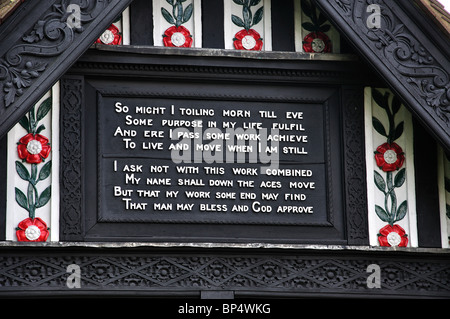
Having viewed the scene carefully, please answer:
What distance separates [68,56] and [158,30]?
1.12 m

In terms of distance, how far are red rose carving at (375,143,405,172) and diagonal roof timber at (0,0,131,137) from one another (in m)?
2.85

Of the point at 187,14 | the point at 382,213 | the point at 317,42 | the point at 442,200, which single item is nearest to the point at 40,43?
the point at 187,14

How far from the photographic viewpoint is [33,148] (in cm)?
958

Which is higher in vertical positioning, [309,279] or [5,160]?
[5,160]

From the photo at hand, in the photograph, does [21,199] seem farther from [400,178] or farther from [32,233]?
[400,178]

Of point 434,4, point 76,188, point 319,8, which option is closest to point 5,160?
point 76,188

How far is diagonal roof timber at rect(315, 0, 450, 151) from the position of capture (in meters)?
9.64

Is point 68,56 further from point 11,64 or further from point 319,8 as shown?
point 319,8

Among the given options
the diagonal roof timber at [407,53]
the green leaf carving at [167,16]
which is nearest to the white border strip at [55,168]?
the green leaf carving at [167,16]

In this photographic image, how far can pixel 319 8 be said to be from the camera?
9812 mm

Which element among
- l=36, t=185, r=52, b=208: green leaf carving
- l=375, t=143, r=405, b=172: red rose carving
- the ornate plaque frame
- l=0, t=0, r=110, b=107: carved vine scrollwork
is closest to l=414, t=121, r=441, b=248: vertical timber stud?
l=375, t=143, r=405, b=172: red rose carving

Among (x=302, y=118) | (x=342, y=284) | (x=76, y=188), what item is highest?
Result: (x=302, y=118)

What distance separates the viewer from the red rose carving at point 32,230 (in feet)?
30.8

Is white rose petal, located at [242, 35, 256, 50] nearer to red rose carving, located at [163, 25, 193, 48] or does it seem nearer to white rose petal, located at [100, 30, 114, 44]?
red rose carving, located at [163, 25, 193, 48]
